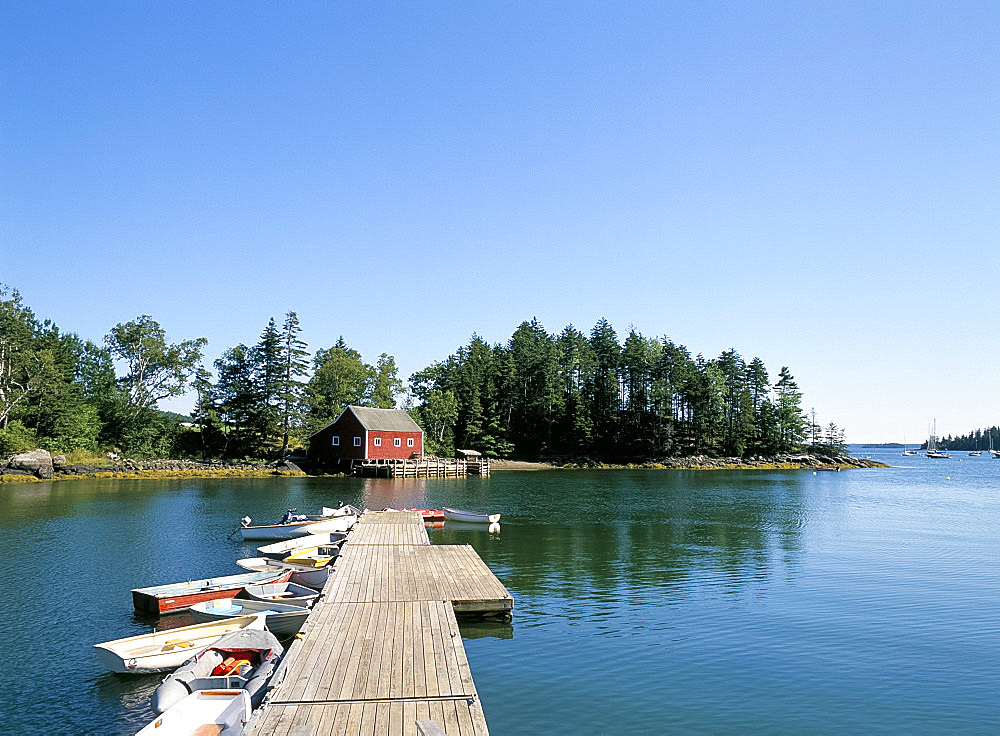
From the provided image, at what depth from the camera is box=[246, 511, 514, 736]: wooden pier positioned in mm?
7605

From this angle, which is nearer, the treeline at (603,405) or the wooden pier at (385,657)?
the wooden pier at (385,657)

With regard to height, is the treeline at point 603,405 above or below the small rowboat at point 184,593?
above

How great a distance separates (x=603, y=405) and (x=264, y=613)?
8216 centimetres

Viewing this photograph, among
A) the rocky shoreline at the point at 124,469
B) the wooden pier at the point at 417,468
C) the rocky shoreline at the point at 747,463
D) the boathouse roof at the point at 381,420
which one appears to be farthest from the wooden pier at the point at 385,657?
the rocky shoreline at the point at 747,463

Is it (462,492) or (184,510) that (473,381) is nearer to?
(462,492)

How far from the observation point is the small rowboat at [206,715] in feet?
27.1

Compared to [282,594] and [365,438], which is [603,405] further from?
[282,594]

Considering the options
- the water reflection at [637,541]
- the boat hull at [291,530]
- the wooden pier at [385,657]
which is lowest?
the water reflection at [637,541]

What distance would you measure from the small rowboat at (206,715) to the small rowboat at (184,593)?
7.41m

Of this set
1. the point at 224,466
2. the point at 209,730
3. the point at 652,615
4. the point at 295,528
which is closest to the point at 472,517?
the point at 295,528

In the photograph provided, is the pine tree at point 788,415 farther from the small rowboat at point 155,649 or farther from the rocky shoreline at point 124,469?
the small rowboat at point 155,649

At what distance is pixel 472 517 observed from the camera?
31.2 meters

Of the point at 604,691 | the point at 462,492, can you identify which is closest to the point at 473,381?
the point at 462,492

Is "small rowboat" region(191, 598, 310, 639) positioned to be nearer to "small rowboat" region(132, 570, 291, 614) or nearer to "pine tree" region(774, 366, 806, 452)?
"small rowboat" region(132, 570, 291, 614)
